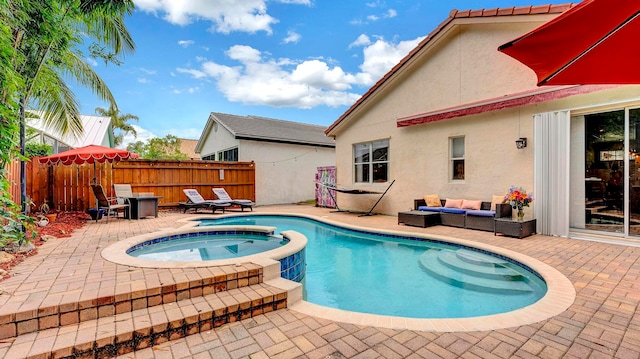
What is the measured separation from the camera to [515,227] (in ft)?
21.0

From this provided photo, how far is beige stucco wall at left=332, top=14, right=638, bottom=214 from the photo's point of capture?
290 inches

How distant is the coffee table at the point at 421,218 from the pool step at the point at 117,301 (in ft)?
18.5

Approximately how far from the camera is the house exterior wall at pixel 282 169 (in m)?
15.0

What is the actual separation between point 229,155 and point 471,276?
46.4 ft

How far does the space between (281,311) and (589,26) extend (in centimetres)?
338

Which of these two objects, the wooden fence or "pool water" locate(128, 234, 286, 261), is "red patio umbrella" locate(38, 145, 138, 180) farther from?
"pool water" locate(128, 234, 286, 261)

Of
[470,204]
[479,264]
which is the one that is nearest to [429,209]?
[470,204]

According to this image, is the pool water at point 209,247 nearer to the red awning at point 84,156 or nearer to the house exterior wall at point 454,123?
the red awning at point 84,156

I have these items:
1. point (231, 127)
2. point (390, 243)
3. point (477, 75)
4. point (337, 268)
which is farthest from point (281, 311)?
point (231, 127)

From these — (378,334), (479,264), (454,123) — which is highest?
(454,123)

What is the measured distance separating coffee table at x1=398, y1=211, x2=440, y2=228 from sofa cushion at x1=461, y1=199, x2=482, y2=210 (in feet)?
2.39

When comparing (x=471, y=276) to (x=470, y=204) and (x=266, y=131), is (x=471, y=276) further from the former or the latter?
(x=266, y=131)

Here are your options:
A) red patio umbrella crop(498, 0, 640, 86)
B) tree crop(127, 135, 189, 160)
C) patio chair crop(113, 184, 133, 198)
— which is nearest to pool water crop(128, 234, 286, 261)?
patio chair crop(113, 184, 133, 198)

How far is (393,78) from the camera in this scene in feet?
33.9
